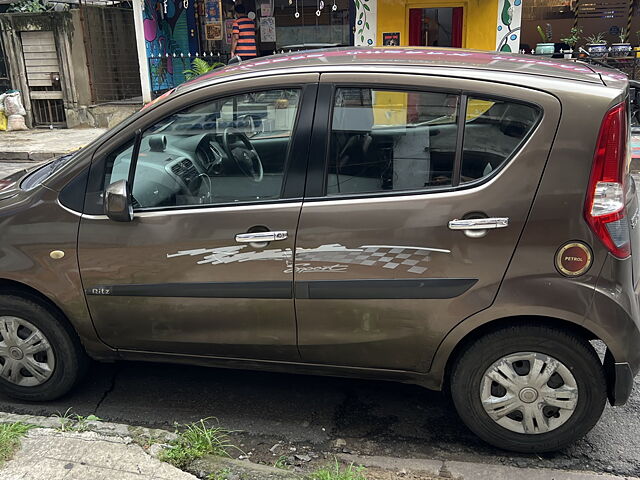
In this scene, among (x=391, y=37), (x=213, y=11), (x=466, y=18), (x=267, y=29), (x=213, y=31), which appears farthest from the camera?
(x=213, y=31)

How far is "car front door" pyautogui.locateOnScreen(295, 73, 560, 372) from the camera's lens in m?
2.63

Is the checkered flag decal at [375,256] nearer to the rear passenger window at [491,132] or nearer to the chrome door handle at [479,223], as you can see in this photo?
the chrome door handle at [479,223]

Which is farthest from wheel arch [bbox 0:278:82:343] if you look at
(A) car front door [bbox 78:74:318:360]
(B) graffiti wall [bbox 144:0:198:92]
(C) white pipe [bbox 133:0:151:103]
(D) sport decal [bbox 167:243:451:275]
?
(B) graffiti wall [bbox 144:0:198:92]

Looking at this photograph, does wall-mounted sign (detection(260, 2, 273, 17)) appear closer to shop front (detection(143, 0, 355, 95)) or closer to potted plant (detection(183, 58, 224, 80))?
shop front (detection(143, 0, 355, 95))

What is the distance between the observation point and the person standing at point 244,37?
14281mm

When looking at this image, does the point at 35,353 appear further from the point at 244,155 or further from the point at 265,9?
the point at 265,9

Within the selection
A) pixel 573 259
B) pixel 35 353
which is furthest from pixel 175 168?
pixel 573 259

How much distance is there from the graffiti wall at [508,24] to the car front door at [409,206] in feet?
30.7

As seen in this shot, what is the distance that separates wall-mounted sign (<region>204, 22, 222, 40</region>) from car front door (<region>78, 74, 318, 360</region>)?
1272 centimetres

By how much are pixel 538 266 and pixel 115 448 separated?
1978mm

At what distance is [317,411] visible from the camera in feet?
10.8

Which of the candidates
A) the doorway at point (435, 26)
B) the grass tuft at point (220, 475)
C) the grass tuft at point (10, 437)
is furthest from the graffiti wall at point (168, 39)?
the grass tuft at point (220, 475)

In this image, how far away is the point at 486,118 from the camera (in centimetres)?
270

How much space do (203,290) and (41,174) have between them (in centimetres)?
133
